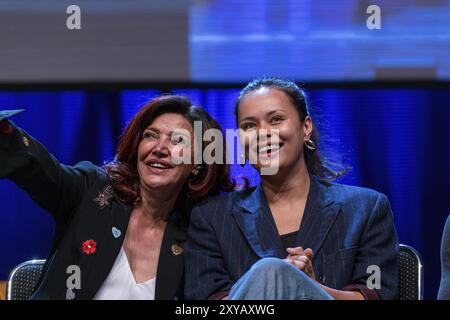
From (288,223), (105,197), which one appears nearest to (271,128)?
(288,223)

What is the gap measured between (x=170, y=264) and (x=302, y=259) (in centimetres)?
45

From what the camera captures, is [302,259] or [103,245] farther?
[103,245]

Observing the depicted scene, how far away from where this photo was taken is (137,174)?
8.19 feet

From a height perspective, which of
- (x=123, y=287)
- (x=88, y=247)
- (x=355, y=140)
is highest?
(x=355, y=140)

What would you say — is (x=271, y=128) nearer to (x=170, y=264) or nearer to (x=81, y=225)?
(x=170, y=264)

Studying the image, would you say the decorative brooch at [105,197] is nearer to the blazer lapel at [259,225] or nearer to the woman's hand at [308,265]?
the blazer lapel at [259,225]

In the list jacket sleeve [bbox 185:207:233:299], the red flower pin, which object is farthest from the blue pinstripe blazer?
the red flower pin

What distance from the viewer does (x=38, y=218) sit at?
3.53 meters

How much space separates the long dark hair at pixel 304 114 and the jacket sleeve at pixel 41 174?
0.54 m

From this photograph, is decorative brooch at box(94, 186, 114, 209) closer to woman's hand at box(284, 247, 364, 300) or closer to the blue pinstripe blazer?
the blue pinstripe blazer

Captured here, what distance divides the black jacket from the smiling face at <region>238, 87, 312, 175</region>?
0.37 meters

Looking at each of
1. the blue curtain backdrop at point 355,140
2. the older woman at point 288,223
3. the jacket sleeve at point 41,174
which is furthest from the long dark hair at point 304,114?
the blue curtain backdrop at point 355,140
